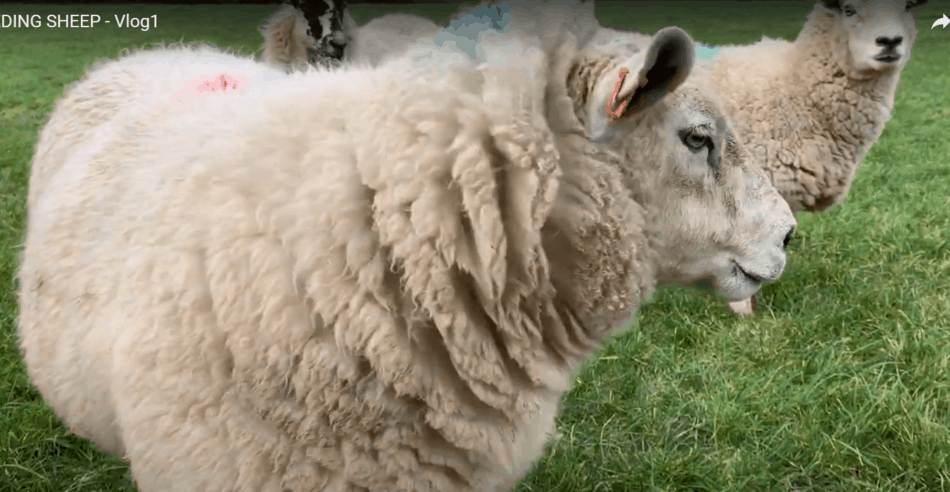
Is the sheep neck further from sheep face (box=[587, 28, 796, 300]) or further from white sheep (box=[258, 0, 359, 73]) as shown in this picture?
sheep face (box=[587, 28, 796, 300])

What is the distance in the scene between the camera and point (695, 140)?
1.62m

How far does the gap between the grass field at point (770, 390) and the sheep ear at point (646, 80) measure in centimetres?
102

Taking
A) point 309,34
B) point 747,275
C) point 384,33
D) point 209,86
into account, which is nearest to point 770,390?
point 747,275

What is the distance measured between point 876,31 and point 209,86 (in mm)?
3973

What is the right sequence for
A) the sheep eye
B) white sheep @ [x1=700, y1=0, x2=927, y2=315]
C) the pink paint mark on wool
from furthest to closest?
1. white sheep @ [x1=700, y1=0, x2=927, y2=315]
2. the pink paint mark on wool
3. the sheep eye

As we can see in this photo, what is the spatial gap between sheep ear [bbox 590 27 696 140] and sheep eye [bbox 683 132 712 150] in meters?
0.19

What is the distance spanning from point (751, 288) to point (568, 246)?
60cm

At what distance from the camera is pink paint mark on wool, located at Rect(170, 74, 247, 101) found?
6.79ft

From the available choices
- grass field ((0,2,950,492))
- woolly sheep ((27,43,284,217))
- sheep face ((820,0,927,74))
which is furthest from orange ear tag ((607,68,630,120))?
sheep face ((820,0,927,74))

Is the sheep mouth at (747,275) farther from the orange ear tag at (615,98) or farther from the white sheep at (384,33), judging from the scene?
the white sheep at (384,33)

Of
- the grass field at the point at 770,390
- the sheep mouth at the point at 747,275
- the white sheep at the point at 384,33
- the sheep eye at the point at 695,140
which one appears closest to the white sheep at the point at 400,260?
the sheep eye at the point at 695,140

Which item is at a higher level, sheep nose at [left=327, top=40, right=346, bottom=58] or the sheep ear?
the sheep ear

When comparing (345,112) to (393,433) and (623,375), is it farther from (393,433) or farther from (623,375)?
(623,375)

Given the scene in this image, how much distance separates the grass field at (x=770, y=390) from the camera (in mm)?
2652
